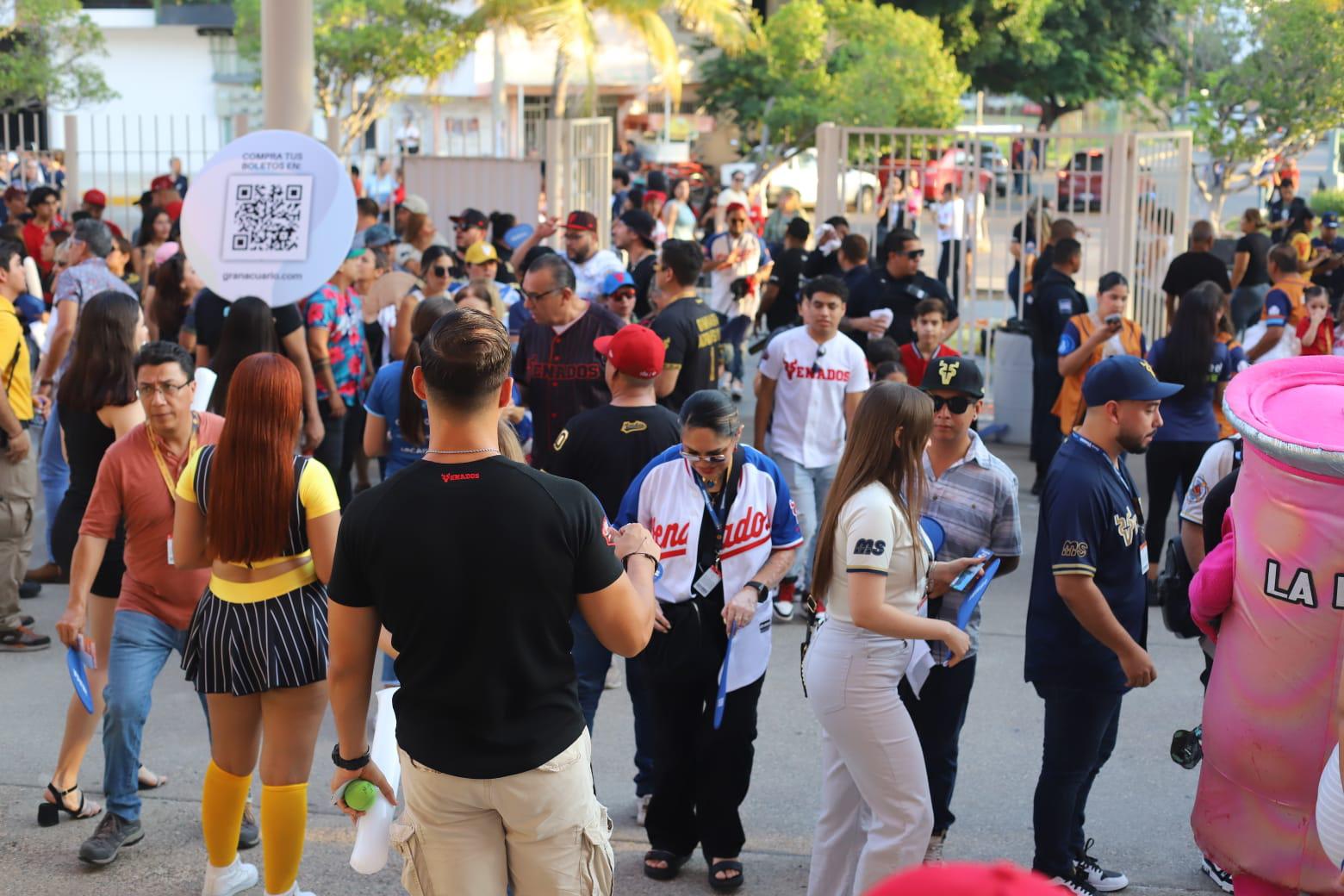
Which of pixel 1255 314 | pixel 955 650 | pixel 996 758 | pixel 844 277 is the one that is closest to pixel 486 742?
pixel 955 650

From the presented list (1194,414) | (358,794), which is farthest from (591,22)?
(358,794)

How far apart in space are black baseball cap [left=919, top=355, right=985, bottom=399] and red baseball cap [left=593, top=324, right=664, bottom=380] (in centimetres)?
98

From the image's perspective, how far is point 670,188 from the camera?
25938 mm

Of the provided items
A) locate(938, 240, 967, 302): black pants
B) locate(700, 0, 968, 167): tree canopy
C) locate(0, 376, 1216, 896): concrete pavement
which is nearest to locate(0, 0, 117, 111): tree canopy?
locate(700, 0, 968, 167): tree canopy

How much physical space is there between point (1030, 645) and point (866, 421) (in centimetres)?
101

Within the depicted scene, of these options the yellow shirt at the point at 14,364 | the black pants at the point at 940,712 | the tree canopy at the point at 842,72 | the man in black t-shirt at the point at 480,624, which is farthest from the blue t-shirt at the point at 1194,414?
the tree canopy at the point at 842,72

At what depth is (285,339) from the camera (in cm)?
780

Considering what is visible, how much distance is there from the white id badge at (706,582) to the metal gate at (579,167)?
29.3 ft

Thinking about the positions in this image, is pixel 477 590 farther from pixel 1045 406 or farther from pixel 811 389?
pixel 1045 406

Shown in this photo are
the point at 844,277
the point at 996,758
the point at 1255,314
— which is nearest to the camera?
the point at 996,758

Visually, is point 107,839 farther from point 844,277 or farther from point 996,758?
point 844,277

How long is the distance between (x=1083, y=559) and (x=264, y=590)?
2447 millimetres

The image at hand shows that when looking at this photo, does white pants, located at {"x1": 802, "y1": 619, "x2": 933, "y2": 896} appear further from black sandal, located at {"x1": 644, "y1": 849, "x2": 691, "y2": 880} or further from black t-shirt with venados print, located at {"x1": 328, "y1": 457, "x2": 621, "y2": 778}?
black t-shirt with venados print, located at {"x1": 328, "y1": 457, "x2": 621, "y2": 778}

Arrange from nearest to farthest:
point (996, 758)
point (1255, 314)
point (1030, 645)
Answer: point (1030, 645) → point (996, 758) → point (1255, 314)
